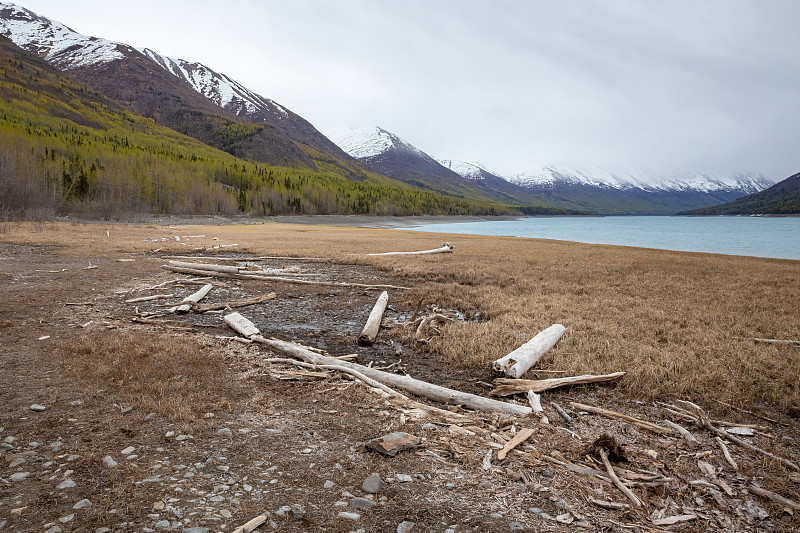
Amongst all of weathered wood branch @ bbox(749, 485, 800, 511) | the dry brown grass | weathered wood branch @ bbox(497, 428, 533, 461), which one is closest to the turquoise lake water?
weathered wood branch @ bbox(749, 485, 800, 511)

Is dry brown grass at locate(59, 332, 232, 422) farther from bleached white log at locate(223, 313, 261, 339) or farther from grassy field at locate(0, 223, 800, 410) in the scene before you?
grassy field at locate(0, 223, 800, 410)

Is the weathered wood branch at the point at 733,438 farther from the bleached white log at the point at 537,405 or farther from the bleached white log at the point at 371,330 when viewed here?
the bleached white log at the point at 371,330

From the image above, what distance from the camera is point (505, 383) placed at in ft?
25.2

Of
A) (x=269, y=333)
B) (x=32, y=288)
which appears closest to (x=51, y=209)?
(x=32, y=288)

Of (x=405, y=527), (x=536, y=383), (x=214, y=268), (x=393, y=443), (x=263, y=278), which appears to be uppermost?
(x=214, y=268)

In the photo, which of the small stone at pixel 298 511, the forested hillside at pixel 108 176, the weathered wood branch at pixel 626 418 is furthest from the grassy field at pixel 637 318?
the forested hillside at pixel 108 176

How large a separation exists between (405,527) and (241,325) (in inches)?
335

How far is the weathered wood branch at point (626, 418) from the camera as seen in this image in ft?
20.6

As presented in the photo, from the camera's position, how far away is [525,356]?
8.58 m

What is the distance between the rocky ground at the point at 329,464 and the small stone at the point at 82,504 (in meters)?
0.01

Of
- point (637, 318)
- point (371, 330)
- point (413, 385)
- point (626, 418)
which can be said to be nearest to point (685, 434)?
point (626, 418)

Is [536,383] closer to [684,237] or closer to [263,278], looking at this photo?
[263,278]

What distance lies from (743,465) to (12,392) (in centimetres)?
1138

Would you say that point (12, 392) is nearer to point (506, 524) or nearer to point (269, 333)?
point (269, 333)
